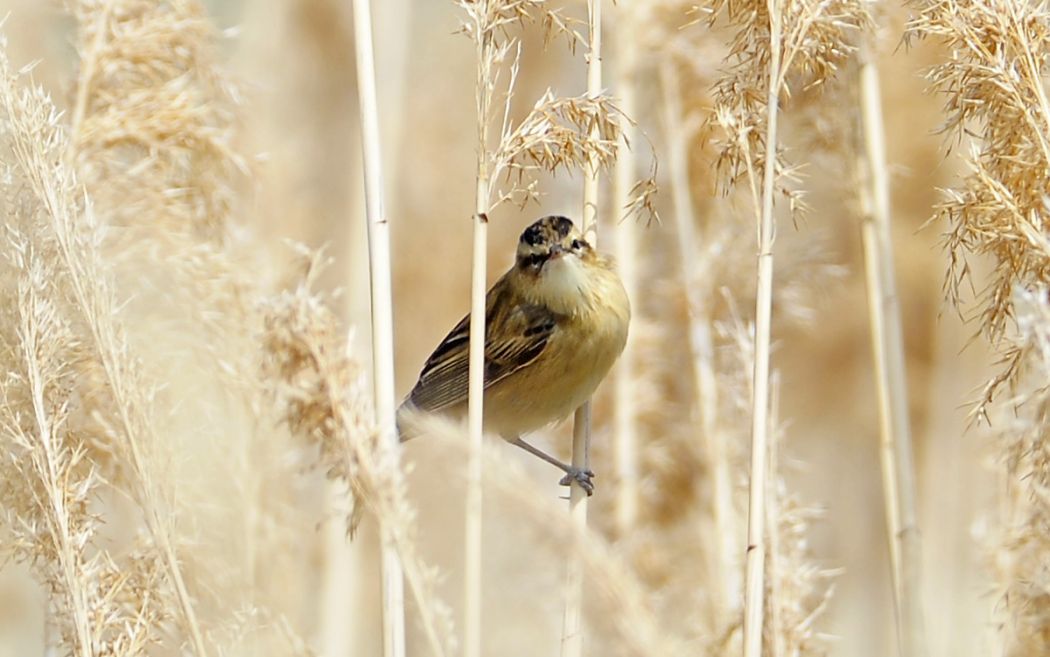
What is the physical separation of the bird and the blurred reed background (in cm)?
27

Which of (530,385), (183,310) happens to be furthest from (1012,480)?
(183,310)

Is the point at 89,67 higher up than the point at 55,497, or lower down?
higher up

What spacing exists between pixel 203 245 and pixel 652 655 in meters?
1.57

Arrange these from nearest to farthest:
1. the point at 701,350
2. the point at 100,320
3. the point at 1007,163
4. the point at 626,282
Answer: the point at 100,320 → the point at 1007,163 → the point at 626,282 → the point at 701,350

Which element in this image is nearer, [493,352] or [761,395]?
[761,395]

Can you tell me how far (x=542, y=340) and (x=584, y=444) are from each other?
2.43 ft

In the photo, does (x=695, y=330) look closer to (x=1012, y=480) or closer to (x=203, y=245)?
(x=1012, y=480)

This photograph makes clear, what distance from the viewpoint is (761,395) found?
1896mm

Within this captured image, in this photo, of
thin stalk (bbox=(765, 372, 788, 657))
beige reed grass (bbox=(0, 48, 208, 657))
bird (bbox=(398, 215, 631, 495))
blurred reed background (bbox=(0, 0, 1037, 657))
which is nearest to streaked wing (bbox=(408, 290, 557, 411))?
bird (bbox=(398, 215, 631, 495))

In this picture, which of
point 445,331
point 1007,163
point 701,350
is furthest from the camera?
point 445,331

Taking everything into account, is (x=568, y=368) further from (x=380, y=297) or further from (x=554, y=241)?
(x=380, y=297)

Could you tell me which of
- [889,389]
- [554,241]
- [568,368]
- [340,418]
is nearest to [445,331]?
[568,368]

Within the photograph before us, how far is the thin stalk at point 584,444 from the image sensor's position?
193 centimetres

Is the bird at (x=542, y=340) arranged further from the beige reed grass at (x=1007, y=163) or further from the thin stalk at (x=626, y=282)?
the beige reed grass at (x=1007, y=163)
